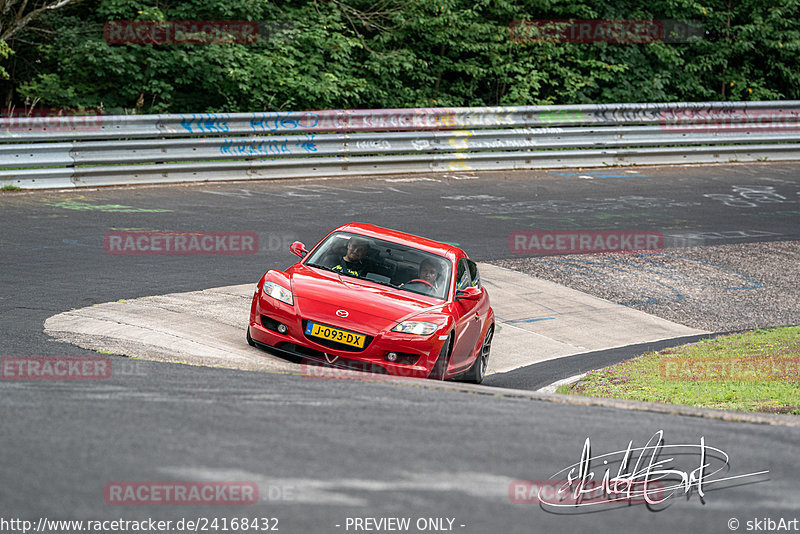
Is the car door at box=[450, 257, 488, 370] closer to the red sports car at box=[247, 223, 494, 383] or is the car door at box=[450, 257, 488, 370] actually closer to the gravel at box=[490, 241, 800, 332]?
the red sports car at box=[247, 223, 494, 383]

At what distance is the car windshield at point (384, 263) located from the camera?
381 inches

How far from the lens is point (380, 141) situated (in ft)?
66.3

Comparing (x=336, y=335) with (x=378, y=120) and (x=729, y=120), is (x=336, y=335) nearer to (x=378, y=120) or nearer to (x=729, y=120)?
(x=378, y=120)

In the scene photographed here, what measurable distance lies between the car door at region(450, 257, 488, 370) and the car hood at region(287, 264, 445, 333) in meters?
0.29

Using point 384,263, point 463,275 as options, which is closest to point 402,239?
point 384,263

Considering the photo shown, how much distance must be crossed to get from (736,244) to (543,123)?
6.52 metres

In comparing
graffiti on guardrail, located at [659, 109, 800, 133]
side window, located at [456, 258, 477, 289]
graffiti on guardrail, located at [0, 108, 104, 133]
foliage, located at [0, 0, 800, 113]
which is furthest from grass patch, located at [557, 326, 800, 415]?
graffiti on guardrail, located at [659, 109, 800, 133]

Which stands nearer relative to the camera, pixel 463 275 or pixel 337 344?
pixel 337 344

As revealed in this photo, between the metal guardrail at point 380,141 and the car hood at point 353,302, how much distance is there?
848cm

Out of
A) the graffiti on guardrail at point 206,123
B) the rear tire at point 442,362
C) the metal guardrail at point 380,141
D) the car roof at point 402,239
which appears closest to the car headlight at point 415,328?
the rear tire at point 442,362

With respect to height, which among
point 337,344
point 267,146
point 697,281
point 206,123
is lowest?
point 697,281

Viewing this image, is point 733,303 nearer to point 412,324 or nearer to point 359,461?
point 412,324

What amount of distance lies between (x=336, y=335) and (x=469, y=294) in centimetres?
155

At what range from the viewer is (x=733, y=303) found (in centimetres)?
1415
